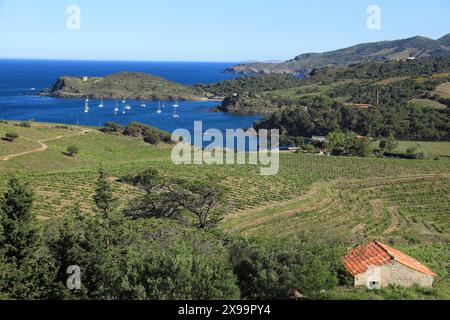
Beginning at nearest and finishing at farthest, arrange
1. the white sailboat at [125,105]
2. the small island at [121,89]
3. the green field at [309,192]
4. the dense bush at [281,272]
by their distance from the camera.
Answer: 1. the dense bush at [281,272]
2. the green field at [309,192]
3. the white sailboat at [125,105]
4. the small island at [121,89]

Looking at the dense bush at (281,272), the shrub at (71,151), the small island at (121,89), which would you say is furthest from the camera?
the small island at (121,89)

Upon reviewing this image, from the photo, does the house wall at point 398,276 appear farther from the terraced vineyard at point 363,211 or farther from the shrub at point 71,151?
the shrub at point 71,151

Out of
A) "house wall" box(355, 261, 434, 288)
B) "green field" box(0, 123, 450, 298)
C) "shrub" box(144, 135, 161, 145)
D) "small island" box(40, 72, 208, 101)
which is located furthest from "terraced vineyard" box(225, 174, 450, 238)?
"small island" box(40, 72, 208, 101)

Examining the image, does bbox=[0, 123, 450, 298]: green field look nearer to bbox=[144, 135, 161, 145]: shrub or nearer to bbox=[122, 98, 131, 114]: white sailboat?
bbox=[144, 135, 161, 145]: shrub

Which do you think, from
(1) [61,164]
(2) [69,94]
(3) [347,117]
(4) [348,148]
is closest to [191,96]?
(2) [69,94]

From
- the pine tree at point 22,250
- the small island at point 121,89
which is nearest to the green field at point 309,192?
the pine tree at point 22,250
